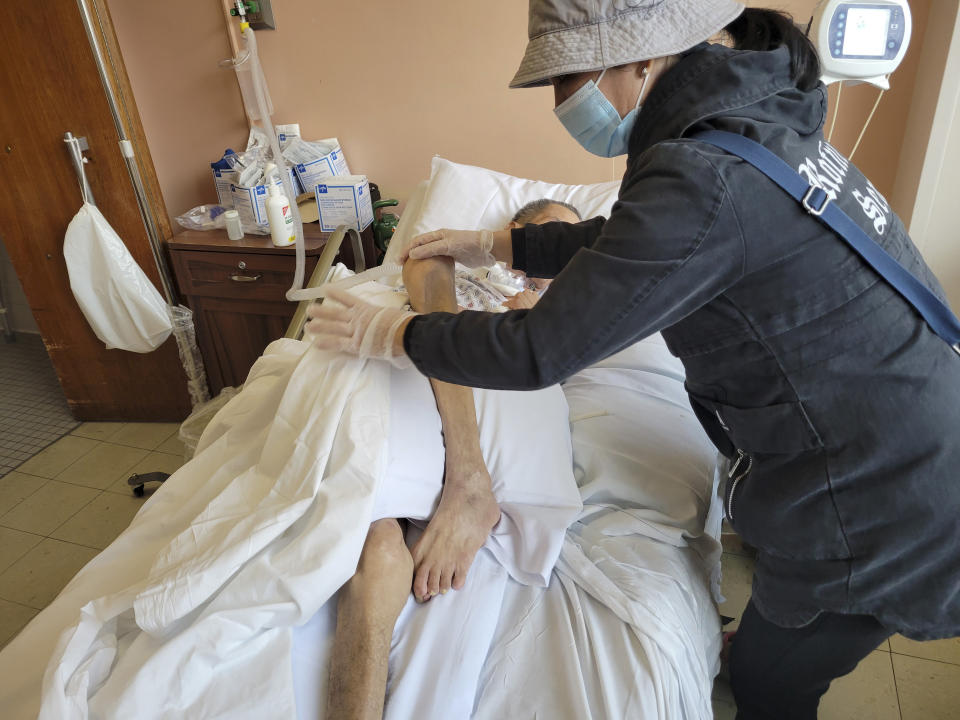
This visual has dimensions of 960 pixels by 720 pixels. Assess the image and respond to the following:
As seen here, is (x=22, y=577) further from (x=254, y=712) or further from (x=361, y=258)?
(x=254, y=712)

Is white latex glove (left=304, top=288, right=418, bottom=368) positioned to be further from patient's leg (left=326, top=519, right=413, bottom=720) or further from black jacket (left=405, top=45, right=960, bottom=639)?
patient's leg (left=326, top=519, right=413, bottom=720)

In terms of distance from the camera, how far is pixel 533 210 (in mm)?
1826

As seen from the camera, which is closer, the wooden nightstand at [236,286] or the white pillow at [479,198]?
the white pillow at [479,198]

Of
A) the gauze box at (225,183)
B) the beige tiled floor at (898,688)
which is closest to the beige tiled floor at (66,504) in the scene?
the gauze box at (225,183)

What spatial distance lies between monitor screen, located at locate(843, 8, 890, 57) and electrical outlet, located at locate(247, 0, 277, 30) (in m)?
1.81

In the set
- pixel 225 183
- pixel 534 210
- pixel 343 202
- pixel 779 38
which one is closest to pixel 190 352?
pixel 225 183

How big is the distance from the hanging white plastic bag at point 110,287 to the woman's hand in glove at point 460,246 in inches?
55.7

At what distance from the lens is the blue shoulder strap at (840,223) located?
0.76 meters

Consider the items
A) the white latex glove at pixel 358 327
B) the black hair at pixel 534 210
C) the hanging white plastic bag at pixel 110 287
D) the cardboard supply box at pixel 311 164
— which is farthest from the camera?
the cardboard supply box at pixel 311 164

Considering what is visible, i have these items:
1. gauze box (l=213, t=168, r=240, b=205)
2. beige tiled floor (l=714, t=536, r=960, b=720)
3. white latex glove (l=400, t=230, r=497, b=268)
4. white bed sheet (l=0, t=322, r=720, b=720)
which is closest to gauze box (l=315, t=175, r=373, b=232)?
gauze box (l=213, t=168, r=240, b=205)

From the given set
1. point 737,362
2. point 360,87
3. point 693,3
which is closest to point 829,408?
point 737,362

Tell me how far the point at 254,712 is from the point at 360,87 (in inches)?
81.7

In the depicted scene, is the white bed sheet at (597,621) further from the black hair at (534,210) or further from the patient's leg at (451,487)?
the black hair at (534,210)

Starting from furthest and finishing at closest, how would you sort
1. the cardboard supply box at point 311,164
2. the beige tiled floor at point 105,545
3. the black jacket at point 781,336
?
1. the cardboard supply box at point 311,164
2. the beige tiled floor at point 105,545
3. the black jacket at point 781,336
